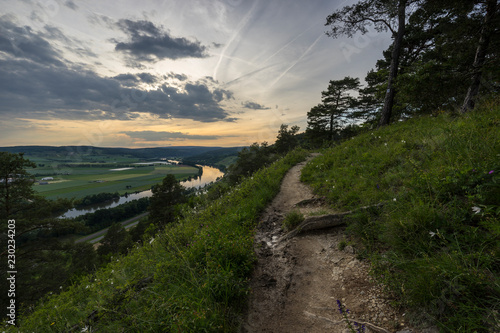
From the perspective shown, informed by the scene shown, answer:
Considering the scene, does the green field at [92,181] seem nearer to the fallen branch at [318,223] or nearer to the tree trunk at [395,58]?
the fallen branch at [318,223]

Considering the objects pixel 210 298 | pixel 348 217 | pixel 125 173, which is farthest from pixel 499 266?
pixel 125 173

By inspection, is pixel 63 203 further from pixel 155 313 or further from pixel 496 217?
pixel 496 217

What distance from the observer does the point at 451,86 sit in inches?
314

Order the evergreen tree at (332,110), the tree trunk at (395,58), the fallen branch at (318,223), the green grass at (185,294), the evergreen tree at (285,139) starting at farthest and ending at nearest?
the evergreen tree at (285,139) → the evergreen tree at (332,110) → the tree trunk at (395,58) → the fallen branch at (318,223) → the green grass at (185,294)

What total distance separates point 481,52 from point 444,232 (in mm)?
10627

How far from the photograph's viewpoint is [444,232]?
248 centimetres

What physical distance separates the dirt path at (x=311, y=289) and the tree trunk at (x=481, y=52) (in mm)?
8993

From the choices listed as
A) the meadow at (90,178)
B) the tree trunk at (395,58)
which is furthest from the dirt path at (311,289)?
the meadow at (90,178)

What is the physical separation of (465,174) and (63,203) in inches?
842

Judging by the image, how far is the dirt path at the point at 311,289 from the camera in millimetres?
2498

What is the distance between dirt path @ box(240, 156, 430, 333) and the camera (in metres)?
2.50

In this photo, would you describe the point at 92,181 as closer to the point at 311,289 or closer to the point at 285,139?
the point at 285,139

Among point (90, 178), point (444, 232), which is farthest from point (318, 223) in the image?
point (90, 178)

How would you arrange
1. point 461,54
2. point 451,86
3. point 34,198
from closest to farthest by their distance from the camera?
1. point 451,86
2. point 461,54
3. point 34,198
